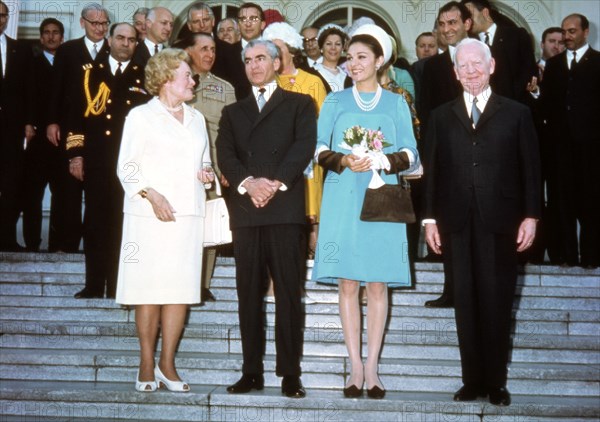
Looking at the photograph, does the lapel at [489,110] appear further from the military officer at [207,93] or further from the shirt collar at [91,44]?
the shirt collar at [91,44]

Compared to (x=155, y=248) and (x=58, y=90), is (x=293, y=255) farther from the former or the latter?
(x=58, y=90)


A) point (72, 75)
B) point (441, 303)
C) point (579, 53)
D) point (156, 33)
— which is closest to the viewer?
point (441, 303)

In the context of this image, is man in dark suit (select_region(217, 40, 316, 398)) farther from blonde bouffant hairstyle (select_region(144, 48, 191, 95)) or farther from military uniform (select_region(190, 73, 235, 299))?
military uniform (select_region(190, 73, 235, 299))

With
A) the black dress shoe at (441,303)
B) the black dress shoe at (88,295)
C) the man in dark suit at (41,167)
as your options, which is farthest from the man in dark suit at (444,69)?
the man in dark suit at (41,167)

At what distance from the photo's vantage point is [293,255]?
17.0ft

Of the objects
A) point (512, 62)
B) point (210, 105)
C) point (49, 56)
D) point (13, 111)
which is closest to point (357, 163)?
point (210, 105)

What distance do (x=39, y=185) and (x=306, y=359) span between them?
164 inches

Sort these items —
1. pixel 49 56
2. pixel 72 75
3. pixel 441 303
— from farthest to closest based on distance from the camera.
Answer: pixel 49 56 < pixel 72 75 < pixel 441 303

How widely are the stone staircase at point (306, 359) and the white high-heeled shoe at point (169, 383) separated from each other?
0.26 ft

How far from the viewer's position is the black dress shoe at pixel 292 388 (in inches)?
200

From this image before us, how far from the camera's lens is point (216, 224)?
545 centimetres

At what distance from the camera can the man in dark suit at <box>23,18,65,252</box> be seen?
8234 millimetres

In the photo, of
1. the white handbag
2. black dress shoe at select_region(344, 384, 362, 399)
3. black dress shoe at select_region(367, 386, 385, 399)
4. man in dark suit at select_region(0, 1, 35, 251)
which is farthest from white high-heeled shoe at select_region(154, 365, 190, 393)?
man in dark suit at select_region(0, 1, 35, 251)

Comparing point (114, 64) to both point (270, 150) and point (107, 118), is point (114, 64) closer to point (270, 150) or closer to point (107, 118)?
point (107, 118)
